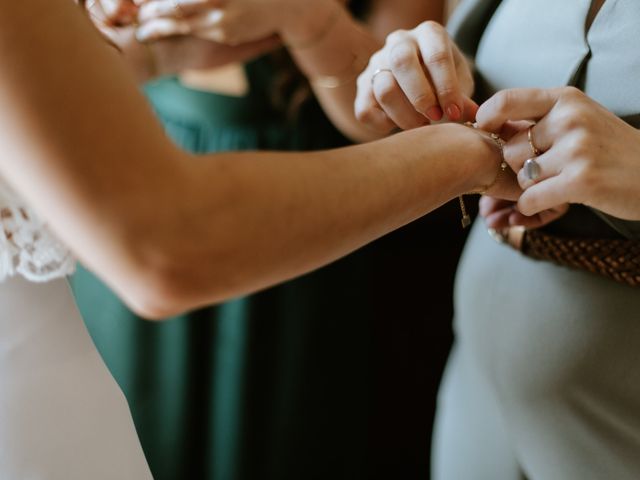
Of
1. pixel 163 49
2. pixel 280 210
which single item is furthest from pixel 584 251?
pixel 163 49

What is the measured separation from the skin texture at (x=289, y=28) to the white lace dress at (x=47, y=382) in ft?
1.20

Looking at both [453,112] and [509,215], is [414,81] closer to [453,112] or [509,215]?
[453,112]

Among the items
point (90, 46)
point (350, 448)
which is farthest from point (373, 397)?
point (90, 46)

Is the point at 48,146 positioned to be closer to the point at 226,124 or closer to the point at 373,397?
the point at 226,124

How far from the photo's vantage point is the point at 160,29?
2.60 ft

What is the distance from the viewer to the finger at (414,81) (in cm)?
53

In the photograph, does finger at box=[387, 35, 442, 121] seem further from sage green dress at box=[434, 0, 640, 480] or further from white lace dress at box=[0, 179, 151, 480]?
white lace dress at box=[0, 179, 151, 480]

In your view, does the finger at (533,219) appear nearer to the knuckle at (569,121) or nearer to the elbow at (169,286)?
the knuckle at (569,121)

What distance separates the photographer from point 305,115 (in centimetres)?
115

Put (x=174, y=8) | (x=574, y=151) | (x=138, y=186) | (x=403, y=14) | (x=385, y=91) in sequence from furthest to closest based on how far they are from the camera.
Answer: (x=403, y=14) < (x=174, y=8) < (x=385, y=91) < (x=574, y=151) < (x=138, y=186)

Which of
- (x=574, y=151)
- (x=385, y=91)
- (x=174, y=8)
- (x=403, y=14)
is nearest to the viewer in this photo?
(x=574, y=151)

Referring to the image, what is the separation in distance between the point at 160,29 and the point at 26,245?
14.7 inches

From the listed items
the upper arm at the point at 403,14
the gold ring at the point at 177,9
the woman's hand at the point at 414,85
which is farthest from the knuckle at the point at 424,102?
the upper arm at the point at 403,14

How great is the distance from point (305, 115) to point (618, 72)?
671 millimetres
